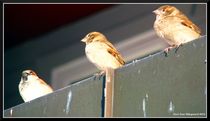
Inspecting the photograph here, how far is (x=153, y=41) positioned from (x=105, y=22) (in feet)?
1.97

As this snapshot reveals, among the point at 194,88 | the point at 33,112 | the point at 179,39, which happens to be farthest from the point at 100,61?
the point at 194,88

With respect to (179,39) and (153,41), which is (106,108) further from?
(153,41)

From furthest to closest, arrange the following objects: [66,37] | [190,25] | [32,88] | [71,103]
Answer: [66,37], [32,88], [190,25], [71,103]

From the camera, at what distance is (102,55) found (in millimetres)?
6609

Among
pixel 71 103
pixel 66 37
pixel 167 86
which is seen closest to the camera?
pixel 167 86

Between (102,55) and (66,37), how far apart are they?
2505mm

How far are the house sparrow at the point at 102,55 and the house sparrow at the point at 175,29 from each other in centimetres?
37

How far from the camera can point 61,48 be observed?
30.0 feet

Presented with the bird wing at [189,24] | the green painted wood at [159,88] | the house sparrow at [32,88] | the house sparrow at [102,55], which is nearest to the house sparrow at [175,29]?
the bird wing at [189,24]

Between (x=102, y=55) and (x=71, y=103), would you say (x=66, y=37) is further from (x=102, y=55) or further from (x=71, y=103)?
(x=71, y=103)

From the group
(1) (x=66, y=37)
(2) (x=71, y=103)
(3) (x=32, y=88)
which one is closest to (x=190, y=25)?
(2) (x=71, y=103)

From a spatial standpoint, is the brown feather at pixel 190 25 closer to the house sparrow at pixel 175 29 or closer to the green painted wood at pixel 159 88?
the house sparrow at pixel 175 29

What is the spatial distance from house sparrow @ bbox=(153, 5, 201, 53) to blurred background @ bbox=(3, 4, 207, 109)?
192cm

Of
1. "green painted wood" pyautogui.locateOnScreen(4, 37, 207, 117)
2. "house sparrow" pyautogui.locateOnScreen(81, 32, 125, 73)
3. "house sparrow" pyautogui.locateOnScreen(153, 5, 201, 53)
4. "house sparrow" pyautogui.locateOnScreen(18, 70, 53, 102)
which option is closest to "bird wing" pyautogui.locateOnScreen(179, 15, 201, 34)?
"house sparrow" pyautogui.locateOnScreen(153, 5, 201, 53)
